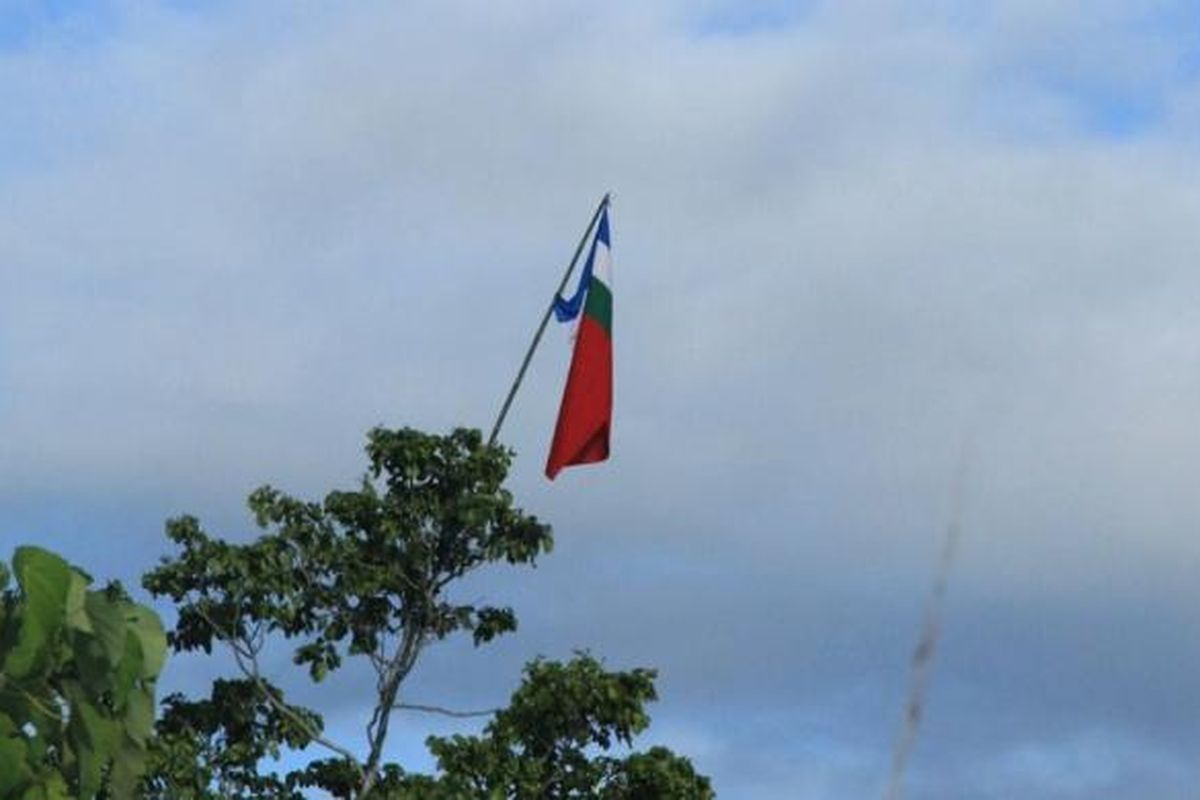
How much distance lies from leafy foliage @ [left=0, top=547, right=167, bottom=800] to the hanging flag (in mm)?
24363

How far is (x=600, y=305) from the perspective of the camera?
111ft

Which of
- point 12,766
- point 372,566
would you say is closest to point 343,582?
point 372,566

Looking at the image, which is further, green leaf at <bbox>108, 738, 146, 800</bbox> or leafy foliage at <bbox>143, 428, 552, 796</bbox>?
leafy foliage at <bbox>143, 428, 552, 796</bbox>

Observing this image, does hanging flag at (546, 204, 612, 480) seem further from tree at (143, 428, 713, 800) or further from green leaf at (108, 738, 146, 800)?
green leaf at (108, 738, 146, 800)

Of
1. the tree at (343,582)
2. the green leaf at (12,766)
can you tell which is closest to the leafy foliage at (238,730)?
the tree at (343,582)

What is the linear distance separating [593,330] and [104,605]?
26.2 m

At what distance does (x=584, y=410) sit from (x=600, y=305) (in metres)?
1.95

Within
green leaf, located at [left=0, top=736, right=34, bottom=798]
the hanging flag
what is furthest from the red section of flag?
green leaf, located at [left=0, top=736, right=34, bottom=798]

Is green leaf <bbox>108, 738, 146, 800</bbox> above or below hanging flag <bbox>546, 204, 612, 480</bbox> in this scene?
below

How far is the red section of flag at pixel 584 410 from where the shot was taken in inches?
1265

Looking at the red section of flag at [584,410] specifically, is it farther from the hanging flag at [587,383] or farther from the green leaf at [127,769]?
the green leaf at [127,769]

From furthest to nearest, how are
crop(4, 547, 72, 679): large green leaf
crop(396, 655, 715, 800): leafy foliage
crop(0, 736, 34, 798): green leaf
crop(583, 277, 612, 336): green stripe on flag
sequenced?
crop(583, 277, 612, 336): green stripe on flag, crop(396, 655, 715, 800): leafy foliage, crop(0, 736, 34, 798): green leaf, crop(4, 547, 72, 679): large green leaf

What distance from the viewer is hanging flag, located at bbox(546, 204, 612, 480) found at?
1266 inches

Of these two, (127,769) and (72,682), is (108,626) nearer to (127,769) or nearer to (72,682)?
(72,682)
